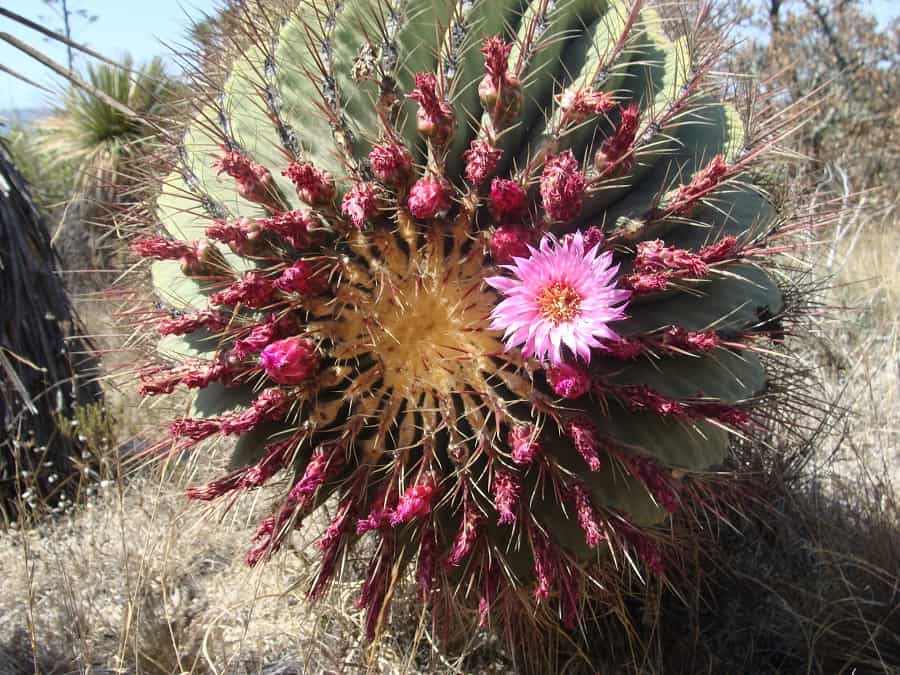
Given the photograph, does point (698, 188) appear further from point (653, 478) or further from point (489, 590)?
point (489, 590)

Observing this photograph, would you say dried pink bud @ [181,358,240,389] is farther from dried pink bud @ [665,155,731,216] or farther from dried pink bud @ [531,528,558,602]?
dried pink bud @ [665,155,731,216]

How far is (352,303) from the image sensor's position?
1878mm

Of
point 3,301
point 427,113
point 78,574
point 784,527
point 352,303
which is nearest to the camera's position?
point 427,113

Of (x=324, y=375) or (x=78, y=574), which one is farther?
(x=78, y=574)

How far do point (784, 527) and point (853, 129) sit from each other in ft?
29.0

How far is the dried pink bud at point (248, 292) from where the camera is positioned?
5.93 feet

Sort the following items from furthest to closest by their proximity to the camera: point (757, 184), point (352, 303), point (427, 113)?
point (757, 184), point (352, 303), point (427, 113)

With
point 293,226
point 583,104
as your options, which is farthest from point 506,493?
point 583,104

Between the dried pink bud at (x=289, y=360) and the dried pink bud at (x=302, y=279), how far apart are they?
0.38 feet

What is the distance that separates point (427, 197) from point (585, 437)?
2.10ft

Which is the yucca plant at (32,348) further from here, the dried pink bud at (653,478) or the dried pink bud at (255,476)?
the dried pink bud at (653,478)

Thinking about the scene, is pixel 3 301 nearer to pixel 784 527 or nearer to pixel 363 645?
pixel 363 645

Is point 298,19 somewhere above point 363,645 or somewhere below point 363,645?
above

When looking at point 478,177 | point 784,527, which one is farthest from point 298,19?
point 784,527
